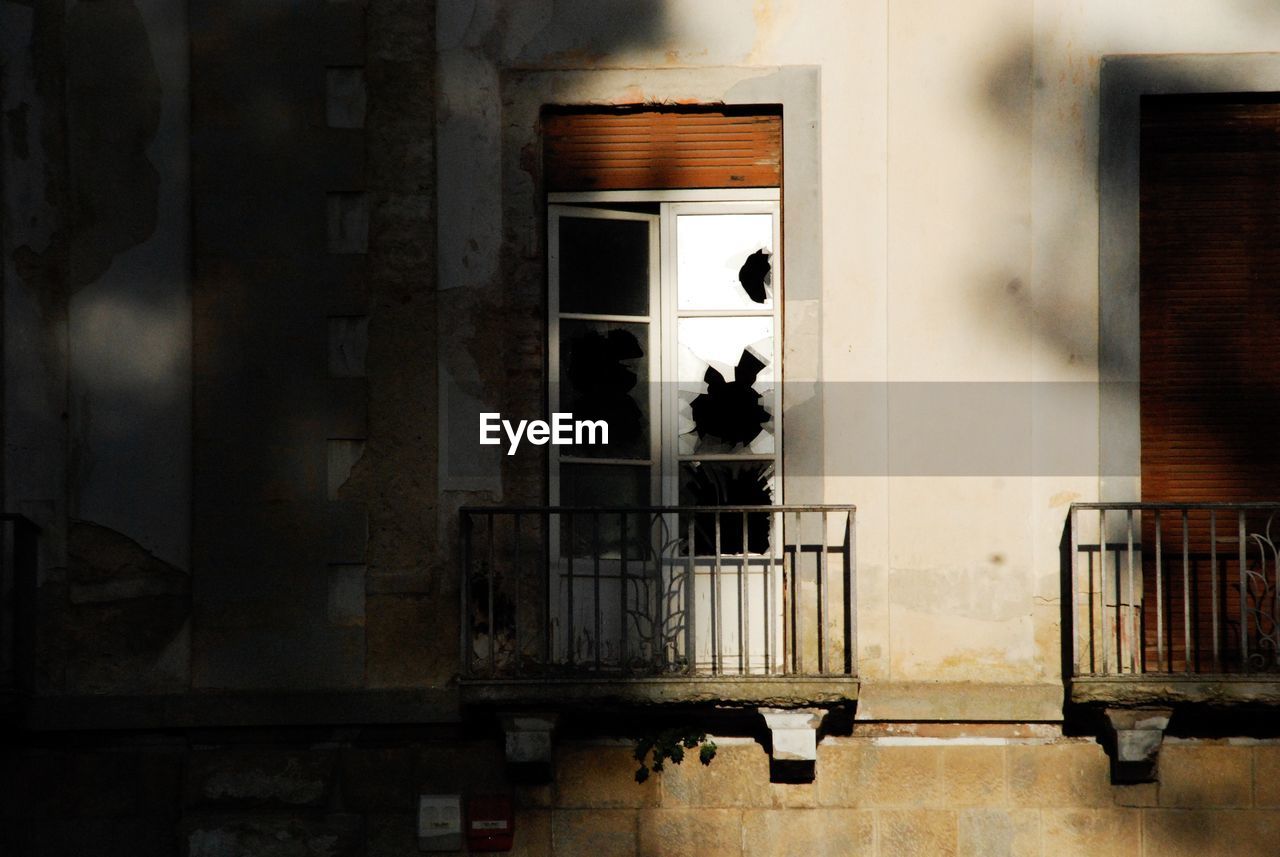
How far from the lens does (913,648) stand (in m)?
7.73

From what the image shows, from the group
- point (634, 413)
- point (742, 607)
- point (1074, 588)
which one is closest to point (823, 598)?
point (742, 607)

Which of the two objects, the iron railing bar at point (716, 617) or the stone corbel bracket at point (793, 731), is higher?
the iron railing bar at point (716, 617)

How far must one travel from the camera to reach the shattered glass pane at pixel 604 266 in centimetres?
805

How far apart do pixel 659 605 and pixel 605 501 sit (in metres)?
0.68

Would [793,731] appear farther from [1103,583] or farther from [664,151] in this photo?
[664,151]

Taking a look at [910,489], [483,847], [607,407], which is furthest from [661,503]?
[483,847]

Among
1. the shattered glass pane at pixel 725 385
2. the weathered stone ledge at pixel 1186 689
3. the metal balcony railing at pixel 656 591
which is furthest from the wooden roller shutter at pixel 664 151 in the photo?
the weathered stone ledge at pixel 1186 689

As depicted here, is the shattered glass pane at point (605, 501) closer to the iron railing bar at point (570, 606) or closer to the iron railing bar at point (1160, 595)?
the iron railing bar at point (570, 606)

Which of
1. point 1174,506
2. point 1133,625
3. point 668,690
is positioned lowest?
point 668,690

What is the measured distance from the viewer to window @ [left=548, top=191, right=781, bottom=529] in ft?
26.1

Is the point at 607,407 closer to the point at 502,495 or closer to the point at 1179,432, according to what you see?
the point at 502,495

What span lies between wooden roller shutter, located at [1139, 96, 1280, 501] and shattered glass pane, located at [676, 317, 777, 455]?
69.1 inches

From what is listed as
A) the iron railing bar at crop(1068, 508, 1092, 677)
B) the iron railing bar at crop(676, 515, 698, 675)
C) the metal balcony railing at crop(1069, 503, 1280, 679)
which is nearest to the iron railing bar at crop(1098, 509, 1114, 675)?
the metal balcony railing at crop(1069, 503, 1280, 679)

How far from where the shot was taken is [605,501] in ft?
26.3
